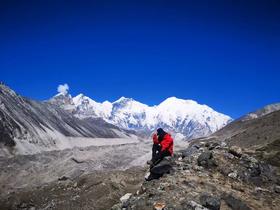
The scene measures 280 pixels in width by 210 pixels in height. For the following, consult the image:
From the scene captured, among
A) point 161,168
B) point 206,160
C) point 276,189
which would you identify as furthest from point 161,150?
point 276,189

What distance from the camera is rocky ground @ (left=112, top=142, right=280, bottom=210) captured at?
16453 millimetres

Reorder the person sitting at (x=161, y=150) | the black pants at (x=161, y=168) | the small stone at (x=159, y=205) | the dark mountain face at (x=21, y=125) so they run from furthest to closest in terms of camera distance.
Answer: the dark mountain face at (x=21, y=125) → the person sitting at (x=161, y=150) → the black pants at (x=161, y=168) → the small stone at (x=159, y=205)

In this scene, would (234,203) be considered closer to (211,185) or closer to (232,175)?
(211,185)

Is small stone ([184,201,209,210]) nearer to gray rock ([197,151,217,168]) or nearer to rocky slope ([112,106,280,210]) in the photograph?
rocky slope ([112,106,280,210])

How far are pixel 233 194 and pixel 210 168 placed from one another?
8.25ft

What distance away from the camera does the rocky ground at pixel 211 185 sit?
648 inches

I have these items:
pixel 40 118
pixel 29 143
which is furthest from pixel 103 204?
pixel 40 118

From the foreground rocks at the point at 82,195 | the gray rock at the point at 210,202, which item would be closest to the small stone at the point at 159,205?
Answer: the gray rock at the point at 210,202

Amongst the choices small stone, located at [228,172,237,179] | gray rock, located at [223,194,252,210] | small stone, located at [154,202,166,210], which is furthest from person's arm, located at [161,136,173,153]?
small stone, located at [154,202,166,210]

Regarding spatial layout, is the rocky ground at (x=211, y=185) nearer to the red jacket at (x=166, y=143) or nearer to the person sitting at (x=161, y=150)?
the person sitting at (x=161, y=150)

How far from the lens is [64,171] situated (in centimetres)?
7419

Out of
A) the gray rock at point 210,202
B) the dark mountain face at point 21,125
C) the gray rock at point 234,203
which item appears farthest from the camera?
the dark mountain face at point 21,125

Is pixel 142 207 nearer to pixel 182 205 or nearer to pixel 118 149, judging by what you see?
pixel 182 205

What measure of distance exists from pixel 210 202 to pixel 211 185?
7.50 ft
